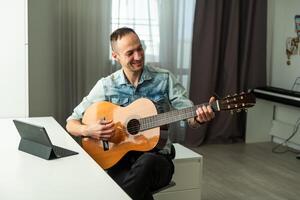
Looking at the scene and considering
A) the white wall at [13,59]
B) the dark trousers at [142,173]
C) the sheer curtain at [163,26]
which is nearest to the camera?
the dark trousers at [142,173]

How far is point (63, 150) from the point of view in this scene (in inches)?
68.7

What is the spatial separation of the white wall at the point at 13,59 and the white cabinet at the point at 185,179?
4.12 feet

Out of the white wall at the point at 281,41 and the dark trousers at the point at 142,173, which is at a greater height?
the white wall at the point at 281,41

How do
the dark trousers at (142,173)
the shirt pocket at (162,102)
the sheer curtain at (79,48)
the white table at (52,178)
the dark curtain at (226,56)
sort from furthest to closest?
the dark curtain at (226,56), the sheer curtain at (79,48), the shirt pocket at (162,102), the dark trousers at (142,173), the white table at (52,178)

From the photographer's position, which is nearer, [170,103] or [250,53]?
[170,103]

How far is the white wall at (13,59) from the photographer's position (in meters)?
2.95

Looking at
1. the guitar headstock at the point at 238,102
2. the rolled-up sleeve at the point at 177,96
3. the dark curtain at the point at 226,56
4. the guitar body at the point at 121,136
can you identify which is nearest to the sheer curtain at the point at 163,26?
the dark curtain at the point at 226,56

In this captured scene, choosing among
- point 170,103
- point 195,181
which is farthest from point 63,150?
point 195,181

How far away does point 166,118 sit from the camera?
6.58 feet

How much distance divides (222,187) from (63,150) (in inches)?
75.7

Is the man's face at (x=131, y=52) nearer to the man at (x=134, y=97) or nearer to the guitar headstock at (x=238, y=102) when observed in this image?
the man at (x=134, y=97)

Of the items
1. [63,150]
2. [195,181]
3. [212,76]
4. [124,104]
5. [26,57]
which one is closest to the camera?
[63,150]

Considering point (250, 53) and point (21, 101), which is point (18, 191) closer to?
point (21, 101)

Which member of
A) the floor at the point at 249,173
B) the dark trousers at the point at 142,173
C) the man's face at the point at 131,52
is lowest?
the floor at the point at 249,173
